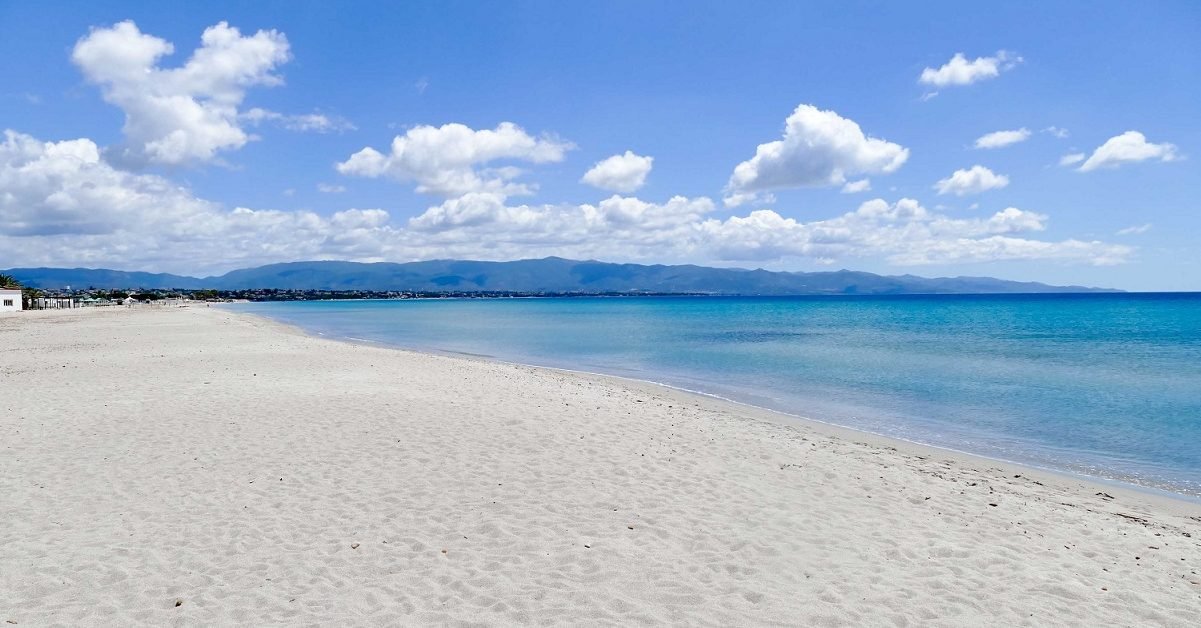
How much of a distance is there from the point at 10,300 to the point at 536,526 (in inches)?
3943

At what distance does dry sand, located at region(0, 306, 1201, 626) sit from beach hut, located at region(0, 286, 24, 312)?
84.5 metres

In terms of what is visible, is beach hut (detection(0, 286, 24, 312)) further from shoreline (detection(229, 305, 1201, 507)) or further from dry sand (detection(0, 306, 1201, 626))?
shoreline (detection(229, 305, 1201, 507))

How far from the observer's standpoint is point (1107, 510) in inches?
360

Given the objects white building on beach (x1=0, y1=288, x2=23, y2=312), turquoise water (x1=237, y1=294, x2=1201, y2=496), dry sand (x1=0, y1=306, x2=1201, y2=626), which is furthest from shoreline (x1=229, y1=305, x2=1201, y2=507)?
white building on beach (x1=0, y1=288, x2=23, y2=312)

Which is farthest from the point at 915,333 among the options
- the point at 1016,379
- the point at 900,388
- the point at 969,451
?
the point at 969,451

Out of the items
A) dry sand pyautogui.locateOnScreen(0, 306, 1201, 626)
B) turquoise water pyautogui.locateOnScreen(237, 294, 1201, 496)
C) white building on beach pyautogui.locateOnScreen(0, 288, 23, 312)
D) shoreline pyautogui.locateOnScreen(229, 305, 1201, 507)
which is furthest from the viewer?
white building on beach pyautogui.locateOnScreen(0, 288, 23, 312)

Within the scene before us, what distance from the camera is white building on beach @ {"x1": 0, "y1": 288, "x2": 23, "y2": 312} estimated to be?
248ft

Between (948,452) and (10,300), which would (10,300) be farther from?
(948,452)

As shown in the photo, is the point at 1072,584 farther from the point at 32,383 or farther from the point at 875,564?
the point at 32,383

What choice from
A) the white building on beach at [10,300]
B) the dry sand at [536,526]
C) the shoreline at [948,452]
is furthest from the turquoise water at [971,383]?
the white building on beach at [10,300]

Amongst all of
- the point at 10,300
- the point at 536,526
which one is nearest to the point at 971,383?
the point at 536,526

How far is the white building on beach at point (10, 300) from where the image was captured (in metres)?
75.6

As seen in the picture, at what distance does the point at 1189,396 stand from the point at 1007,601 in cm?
2316

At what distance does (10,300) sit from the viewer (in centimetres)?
7800
